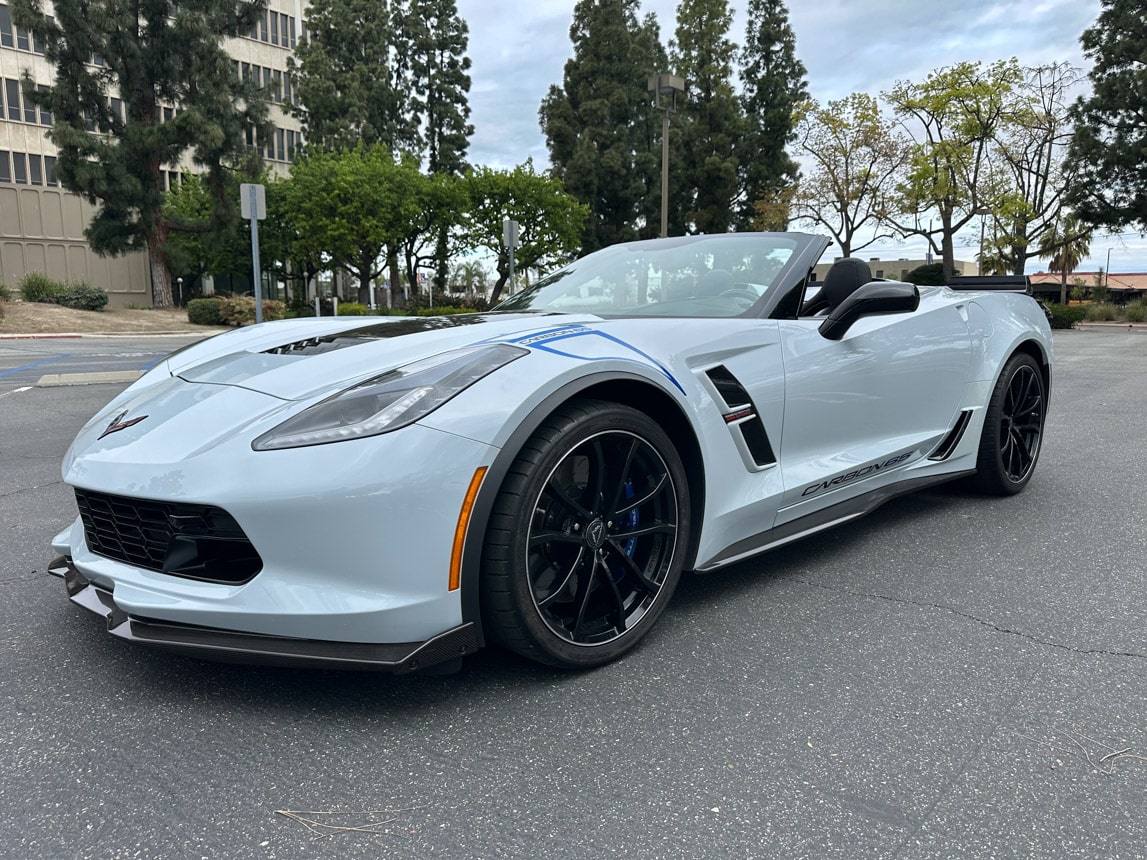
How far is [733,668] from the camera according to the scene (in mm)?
2248

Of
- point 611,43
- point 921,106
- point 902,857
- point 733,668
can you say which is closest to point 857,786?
point 902,857

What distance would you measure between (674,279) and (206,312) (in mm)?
29903

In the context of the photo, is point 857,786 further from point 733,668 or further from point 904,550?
point 904,550

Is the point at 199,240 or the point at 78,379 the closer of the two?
the point at 78,379

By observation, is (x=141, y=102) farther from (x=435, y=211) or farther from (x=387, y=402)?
(x=387, y=402)

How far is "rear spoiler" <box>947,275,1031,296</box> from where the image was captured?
164 inches

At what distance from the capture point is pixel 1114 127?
3328 centimetres

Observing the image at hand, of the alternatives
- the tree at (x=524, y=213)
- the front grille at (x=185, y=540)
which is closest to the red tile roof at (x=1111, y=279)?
the tree at (x=524, y=213)

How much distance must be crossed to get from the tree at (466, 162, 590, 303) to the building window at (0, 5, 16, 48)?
2553cm

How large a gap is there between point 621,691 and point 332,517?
2.87ft

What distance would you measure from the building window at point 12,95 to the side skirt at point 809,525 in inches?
1947

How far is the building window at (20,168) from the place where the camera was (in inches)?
1593

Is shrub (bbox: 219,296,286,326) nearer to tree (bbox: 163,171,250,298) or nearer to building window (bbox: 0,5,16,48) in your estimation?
tree (bbox: 163,171,250,298)

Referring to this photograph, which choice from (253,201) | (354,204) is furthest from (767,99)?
(253,201)
